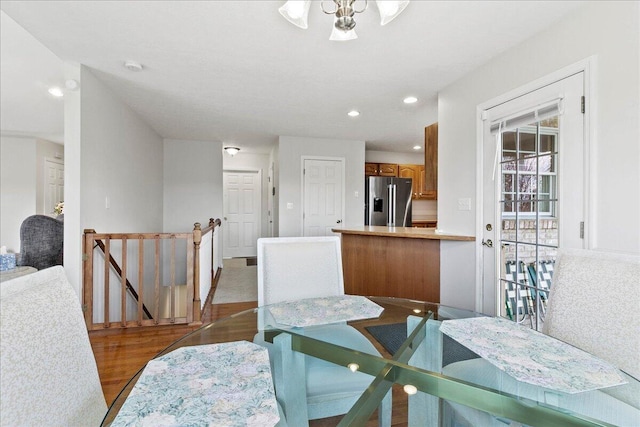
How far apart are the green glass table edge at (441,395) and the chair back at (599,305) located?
53cm

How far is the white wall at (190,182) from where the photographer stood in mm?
5434

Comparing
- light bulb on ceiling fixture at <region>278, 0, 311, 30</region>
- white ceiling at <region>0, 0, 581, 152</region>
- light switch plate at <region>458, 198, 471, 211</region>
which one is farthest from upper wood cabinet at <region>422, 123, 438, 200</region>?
light bulb on ceiling fixture at <region>278, 0, 311, 30</region>

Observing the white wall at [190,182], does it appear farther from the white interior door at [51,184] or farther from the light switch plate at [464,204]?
the light switch plate at [464,204]

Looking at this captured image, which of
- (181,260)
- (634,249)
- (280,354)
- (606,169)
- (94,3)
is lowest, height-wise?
(181,260)

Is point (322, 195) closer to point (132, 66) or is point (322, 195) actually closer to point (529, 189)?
point (132, 66)

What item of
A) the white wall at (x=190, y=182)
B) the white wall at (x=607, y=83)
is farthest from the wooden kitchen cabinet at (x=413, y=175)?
the white wall at (x=607, y=83)

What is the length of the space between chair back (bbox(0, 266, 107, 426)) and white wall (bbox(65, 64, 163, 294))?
6.88 ft

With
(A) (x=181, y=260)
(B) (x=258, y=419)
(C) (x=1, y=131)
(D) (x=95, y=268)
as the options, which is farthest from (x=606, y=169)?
(C) (x=1, y=131)

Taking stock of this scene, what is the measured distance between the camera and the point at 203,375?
826 millimetres

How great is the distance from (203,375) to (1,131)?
6808 mm

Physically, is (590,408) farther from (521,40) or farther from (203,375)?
(521,40)

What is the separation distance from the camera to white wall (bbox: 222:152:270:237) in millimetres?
6777

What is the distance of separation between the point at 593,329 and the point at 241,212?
647cm

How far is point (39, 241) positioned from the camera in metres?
3.28
